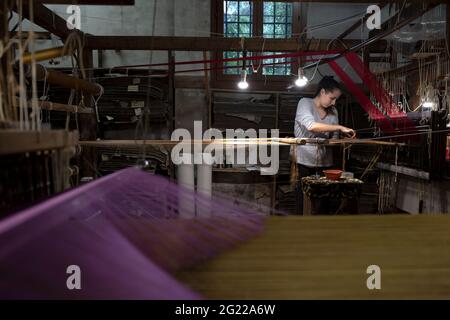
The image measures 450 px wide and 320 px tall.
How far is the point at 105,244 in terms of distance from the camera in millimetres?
946

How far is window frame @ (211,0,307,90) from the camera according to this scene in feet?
20.5

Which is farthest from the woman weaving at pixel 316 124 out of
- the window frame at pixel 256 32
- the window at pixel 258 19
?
the window at pixel 258 19

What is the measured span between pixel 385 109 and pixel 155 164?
3.22 metres

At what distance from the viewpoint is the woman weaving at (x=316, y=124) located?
12.2 ft

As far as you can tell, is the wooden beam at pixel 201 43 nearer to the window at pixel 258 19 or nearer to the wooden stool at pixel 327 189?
the wooden stool at pixel 327 189

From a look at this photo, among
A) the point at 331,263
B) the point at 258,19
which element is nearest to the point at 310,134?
the point at 331,263

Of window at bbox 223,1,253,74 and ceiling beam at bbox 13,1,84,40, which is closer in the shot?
ceiling beam at bbox 13,1,84,40

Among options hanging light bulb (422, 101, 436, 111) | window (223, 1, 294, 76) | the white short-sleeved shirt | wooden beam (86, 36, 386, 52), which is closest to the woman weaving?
the white short-sleeved shirt

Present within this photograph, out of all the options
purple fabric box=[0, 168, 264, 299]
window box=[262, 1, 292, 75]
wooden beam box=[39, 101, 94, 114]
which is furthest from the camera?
window box=[262, 1, 292, 75]

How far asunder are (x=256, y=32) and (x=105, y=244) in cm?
596

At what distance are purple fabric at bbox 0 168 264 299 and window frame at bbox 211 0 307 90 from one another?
5.11 meters

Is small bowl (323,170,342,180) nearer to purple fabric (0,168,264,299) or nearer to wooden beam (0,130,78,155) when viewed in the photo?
purple fabric (0,168,264,299)
